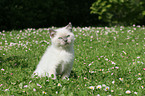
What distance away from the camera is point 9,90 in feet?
13.9

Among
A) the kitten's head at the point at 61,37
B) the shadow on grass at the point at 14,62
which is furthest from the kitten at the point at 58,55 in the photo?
the shadow on grass at the point at 14,62

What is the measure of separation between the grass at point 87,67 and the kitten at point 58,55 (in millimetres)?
220

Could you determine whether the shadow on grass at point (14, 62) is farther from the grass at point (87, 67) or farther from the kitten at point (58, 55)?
the kitten at point (58, 55)

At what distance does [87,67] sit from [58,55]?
6.31ft

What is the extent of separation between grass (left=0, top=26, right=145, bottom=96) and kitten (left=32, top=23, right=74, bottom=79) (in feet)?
0.72

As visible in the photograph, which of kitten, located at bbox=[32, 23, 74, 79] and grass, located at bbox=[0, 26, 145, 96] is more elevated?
kitten, located at bbox=[32, 23, 74, 79]

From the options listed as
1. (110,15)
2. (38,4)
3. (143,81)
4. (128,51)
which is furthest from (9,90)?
(110,15)

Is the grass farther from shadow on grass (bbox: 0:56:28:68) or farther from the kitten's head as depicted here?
the kitten's head

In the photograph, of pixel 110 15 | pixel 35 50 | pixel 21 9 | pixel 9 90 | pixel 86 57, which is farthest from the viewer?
pixel 110 15

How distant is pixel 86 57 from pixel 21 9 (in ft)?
27.7

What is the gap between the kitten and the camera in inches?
174

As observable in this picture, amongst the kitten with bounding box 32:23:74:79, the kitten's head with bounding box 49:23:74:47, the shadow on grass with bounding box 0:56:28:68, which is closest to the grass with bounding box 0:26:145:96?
the shadow on grass with bounding box 0:56:28:68

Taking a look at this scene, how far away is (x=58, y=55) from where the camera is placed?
4473 millimetres

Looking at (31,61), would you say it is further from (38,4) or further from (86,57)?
(38,4)
